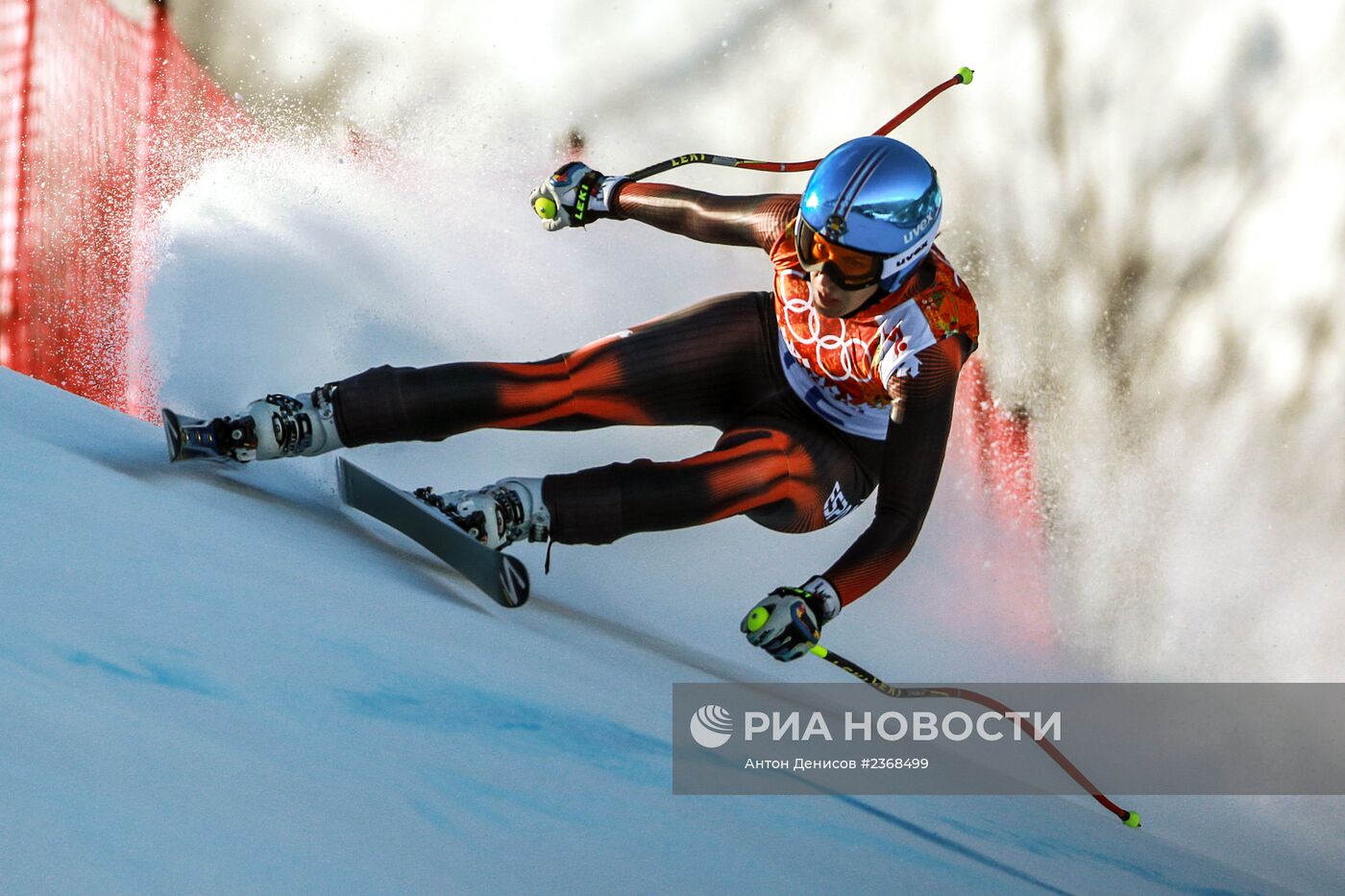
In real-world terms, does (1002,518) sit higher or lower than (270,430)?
higher

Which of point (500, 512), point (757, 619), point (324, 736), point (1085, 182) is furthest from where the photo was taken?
point (1085, 182)

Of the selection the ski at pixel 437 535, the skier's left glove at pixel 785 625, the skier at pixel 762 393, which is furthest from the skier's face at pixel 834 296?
the ski at pixel 437 535

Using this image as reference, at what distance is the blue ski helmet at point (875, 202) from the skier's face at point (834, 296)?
6cm

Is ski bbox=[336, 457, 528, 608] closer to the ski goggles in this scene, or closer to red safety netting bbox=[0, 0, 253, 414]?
the ski goggles

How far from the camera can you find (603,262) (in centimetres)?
556

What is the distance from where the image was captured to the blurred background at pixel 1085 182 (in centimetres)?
495

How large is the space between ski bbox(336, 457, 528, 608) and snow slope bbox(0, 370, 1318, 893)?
5 centimetres

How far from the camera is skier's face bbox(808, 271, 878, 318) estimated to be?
111 inches

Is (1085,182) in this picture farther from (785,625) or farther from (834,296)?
(785,625)

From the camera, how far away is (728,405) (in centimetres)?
337

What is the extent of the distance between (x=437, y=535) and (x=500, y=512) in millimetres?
141

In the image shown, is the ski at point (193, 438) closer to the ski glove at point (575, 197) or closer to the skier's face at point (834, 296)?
the ski glove at point (575, 197)

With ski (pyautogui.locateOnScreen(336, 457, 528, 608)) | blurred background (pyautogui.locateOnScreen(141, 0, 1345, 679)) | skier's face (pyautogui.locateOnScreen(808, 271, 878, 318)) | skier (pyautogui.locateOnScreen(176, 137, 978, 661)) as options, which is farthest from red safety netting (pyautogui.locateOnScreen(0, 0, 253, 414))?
skier's face (pyautogui.locateOnScreen(808, 271, 878, 318))

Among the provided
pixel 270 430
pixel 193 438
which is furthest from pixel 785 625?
pixel 193 438
